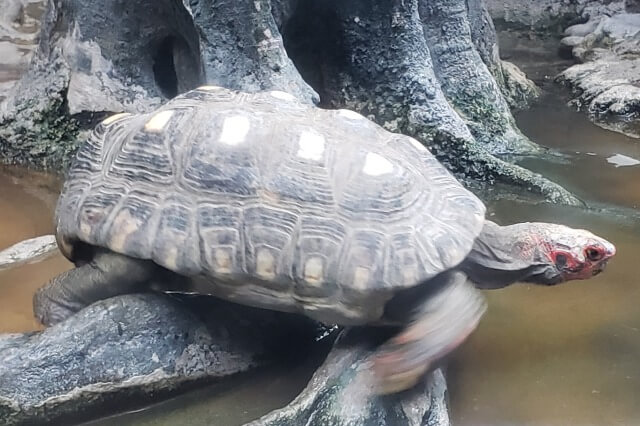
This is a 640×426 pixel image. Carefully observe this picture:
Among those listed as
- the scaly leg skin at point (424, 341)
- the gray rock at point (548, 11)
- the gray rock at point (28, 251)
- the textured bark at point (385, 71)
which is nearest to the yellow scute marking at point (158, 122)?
the scaly leg skin at point (424, 341)

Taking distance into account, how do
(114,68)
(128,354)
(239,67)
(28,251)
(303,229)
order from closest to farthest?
(303,229)
(128,354)
(28,251)
(239,67)
(114,68)

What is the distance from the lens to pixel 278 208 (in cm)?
192

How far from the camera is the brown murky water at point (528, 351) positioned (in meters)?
2.06

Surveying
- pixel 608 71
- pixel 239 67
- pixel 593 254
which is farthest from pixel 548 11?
pixel 593 254

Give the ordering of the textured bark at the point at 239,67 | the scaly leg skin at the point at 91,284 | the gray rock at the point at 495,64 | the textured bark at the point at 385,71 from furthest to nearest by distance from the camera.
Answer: the gray rock at the point at 495,64
the textured bark at the point at 385,71
the textured bark at the point at 239,67
the scaly leg skin at the point at 91,284

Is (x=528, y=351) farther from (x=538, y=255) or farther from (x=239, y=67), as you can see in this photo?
(x=239, y=67)

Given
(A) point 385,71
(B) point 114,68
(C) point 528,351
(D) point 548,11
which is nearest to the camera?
(C) point 528,351

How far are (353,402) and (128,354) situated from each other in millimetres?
575

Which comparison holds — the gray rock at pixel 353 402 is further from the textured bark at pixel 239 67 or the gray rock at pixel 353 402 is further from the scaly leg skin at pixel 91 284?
the textured bark at pixel 239 67

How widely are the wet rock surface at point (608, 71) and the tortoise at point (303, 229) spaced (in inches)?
111

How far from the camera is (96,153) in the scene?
2156 mm

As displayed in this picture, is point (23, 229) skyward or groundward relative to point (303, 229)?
groundward

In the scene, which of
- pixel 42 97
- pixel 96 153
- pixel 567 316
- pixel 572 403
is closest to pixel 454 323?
pixel 572 403

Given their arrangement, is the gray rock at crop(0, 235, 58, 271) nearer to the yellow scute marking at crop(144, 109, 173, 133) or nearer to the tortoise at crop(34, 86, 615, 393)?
the tortoise at crop(34, 86, 615, 393)
